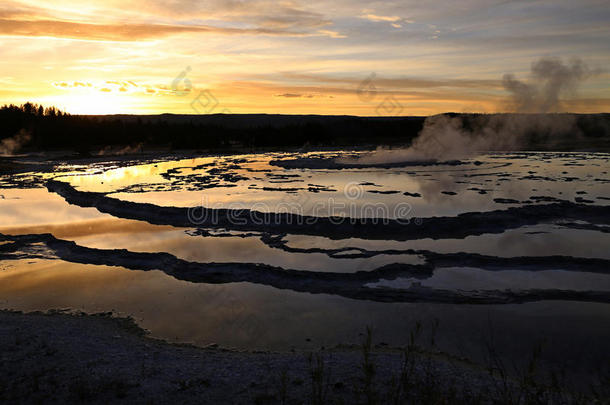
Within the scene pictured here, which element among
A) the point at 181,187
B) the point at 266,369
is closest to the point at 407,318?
the point at 266,369

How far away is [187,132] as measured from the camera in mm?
57500

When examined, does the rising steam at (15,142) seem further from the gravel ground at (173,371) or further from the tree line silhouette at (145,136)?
the gravel ground at (173,371)

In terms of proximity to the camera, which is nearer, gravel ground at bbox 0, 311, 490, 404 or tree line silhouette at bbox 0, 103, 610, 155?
gravel ground at bbox 0, 311, 490, 404

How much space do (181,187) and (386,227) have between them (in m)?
10.1

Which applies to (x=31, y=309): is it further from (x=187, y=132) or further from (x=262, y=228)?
(x=187, y=132)

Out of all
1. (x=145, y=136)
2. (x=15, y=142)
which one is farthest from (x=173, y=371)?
(x=145, y=136)

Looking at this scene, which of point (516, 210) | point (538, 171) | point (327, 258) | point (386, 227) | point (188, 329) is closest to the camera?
point (188, 329)

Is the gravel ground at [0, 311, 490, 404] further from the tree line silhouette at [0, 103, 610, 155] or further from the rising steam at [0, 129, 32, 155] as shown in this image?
the rising steam at [0, 129, 32, 155]

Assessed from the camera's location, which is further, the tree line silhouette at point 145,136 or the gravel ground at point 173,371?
the tree line silhouette at point 145,136

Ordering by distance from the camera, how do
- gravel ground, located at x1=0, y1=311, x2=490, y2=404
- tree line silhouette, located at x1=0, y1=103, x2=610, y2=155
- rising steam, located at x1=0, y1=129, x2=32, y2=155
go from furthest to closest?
tree line silhouette, located at x1=0, y1=103, x2=610, y2=155 < rising steam, located at x1=0, y1=129, x2=32, y2=155 < gravel ground, located at x1=0, y1=311, x2=490, y2=404

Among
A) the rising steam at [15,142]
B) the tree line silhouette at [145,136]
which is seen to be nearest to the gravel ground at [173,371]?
the tree line silhouette at [145,136]

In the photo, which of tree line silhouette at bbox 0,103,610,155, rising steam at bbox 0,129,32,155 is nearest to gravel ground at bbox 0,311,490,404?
tree line silhouette at bbox 0,103,610,155

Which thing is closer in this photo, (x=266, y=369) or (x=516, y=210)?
(x=266, y=369)

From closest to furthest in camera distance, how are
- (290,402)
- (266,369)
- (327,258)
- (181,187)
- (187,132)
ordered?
(290,402), (266,369), (327,258), (181,187), (187,132)
